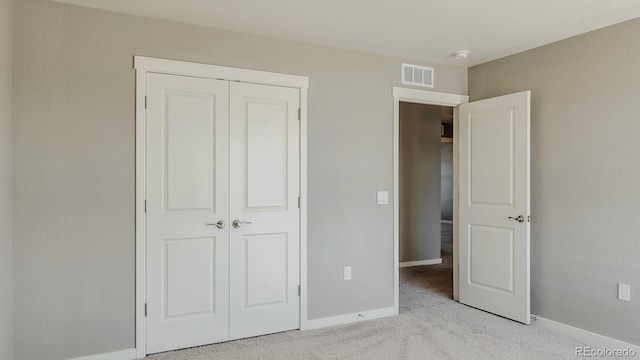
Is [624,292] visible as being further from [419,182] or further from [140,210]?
[140,210]

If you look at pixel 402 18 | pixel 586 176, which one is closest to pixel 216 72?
pixel 402 18

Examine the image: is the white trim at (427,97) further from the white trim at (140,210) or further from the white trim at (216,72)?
the white trim at (140,210)

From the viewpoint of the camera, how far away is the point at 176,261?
117 inches

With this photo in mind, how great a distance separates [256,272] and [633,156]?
9.77 ft

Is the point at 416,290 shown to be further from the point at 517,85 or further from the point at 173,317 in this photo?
the point at 173,317

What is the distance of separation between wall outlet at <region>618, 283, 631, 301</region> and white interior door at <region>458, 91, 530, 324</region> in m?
0.66

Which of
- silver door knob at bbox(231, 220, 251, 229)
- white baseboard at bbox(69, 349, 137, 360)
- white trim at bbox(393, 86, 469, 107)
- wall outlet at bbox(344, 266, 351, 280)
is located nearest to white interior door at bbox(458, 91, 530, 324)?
white trim at bbox(393, 86, 469, 107)

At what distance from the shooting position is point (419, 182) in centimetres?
611

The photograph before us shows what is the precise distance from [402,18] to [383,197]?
161 centimetres

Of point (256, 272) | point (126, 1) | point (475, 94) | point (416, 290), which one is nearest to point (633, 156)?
point (475, 94)

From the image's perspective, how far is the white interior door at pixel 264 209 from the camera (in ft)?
10.4

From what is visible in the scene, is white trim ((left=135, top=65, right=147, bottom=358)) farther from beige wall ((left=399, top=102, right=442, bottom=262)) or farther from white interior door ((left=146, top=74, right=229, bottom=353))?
beige wall ((left=399, top=102, right=442, bottom=262))

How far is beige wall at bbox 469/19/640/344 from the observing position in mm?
2918

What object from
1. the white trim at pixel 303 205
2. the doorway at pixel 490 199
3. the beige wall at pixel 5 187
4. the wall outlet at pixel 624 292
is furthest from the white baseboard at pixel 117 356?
the wall outlet at pixel 624 292
